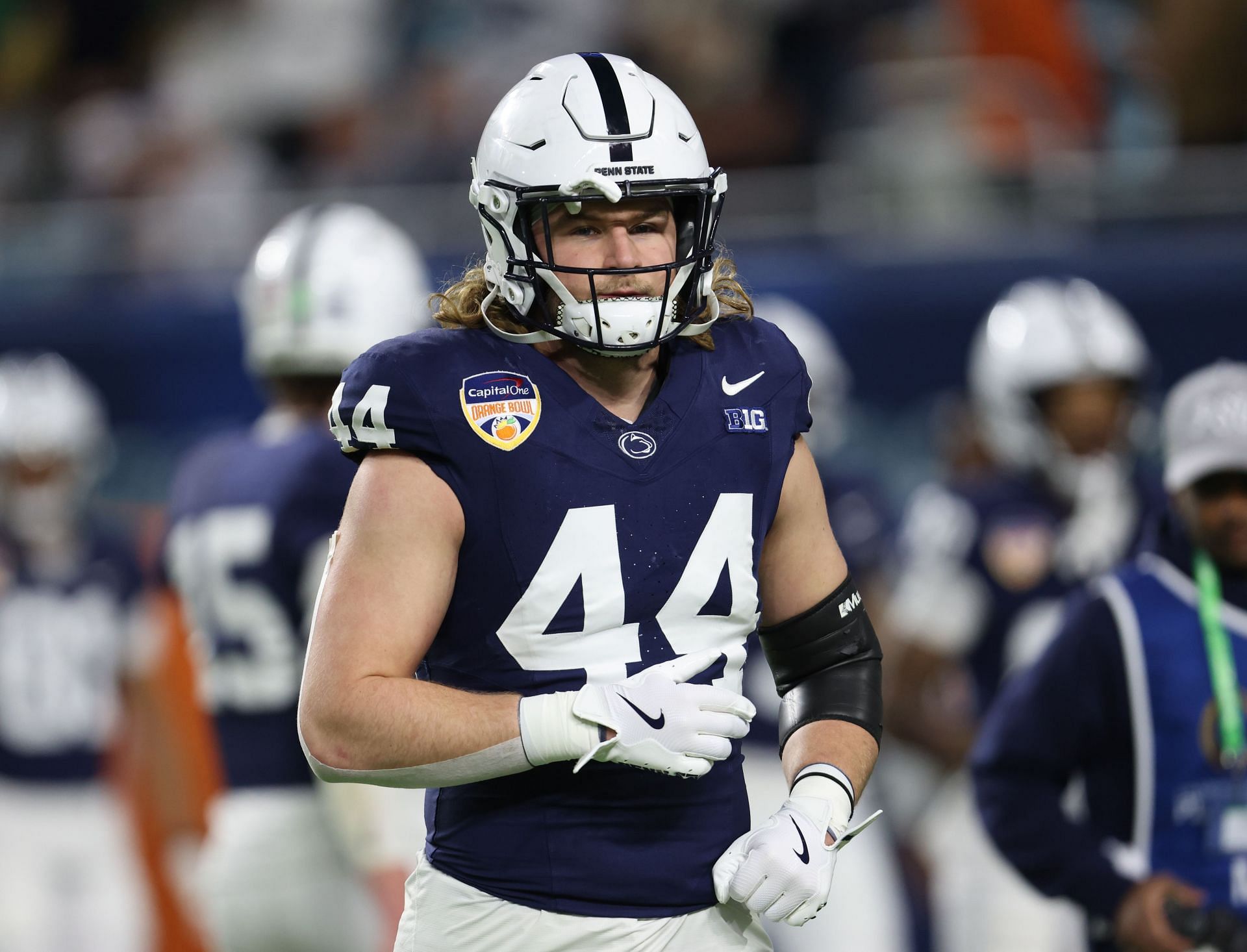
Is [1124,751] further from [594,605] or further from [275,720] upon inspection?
[275,720]

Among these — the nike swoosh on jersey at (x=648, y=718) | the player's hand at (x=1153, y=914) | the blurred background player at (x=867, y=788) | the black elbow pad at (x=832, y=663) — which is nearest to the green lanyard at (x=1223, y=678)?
the player's hand at (x=1153, y=914)

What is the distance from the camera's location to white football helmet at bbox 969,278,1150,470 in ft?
19.8

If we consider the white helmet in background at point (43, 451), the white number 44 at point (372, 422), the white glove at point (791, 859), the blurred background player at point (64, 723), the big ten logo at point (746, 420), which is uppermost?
the white number 44 at point (372, 422)

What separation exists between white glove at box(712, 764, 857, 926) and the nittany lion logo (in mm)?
646

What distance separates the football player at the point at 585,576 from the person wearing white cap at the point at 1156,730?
3.27ft

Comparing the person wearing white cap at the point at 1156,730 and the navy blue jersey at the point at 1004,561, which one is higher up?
the person wearing white cap at the point at 1156,730

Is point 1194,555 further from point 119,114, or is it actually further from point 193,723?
point 119,114

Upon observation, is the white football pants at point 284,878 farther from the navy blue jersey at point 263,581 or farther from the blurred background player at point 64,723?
the blurred background player at point 64,723

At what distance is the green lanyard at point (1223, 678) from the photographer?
365 cm

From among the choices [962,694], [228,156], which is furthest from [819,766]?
[228,156]

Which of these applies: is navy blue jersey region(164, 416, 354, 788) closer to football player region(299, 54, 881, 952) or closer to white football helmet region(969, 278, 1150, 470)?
football player region(299, 54, 881, 952)

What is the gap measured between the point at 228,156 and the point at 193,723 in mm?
4538

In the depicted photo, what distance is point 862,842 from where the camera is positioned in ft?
18.3

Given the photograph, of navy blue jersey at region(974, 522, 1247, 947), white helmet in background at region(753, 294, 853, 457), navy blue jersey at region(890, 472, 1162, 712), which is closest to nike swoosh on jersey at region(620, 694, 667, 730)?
navy blue jersey at region(974, 522, 1247, 947)
